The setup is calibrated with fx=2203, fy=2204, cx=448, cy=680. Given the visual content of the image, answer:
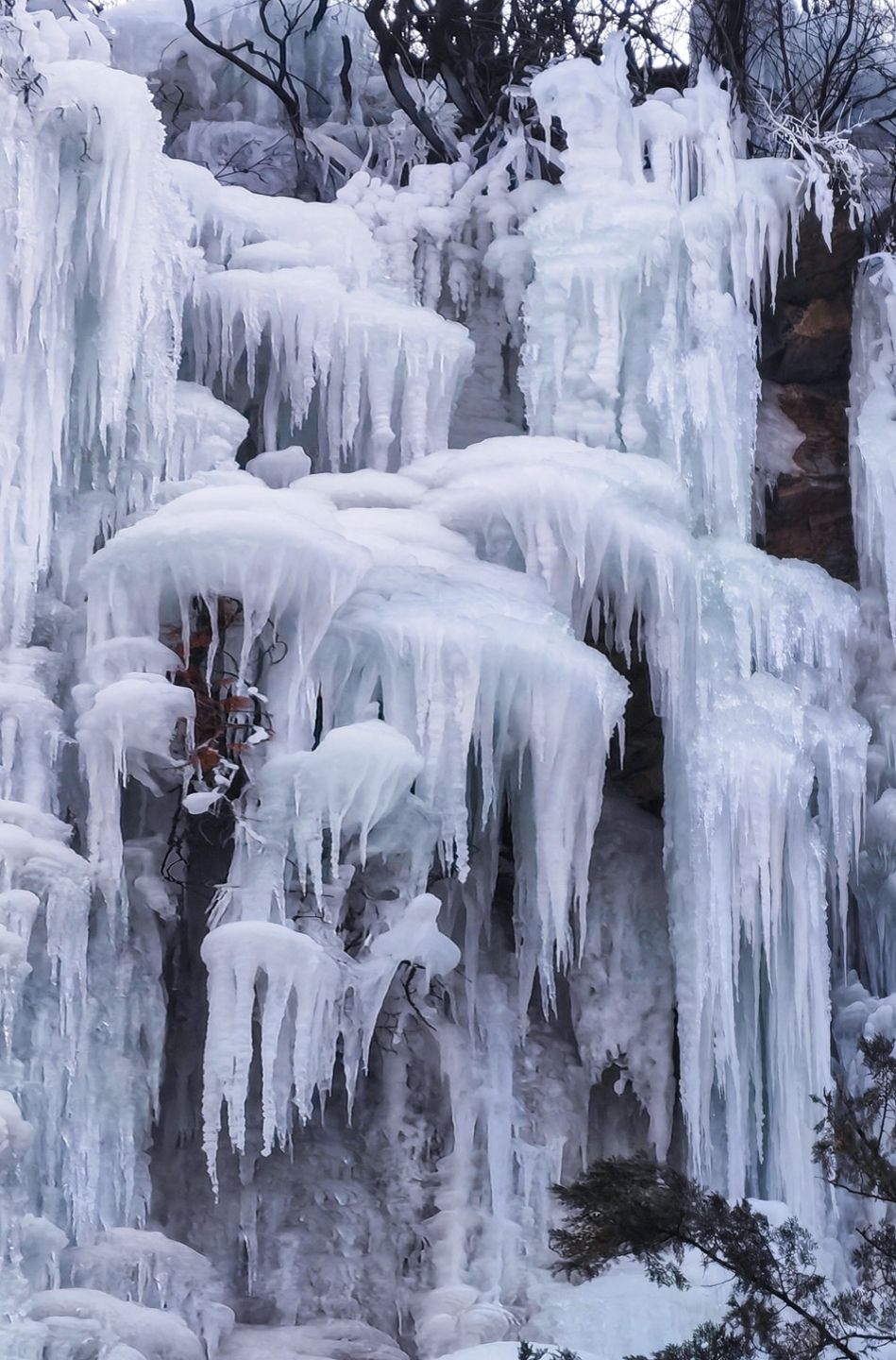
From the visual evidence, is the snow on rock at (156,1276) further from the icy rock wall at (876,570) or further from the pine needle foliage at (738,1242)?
the icy rock wall at (876,570)

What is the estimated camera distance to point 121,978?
9484mm

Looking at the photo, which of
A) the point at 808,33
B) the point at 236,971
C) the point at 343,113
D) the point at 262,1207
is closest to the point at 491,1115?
the point at 262,1207

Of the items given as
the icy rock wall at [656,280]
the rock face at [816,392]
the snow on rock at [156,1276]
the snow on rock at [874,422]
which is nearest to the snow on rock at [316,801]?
the snow on rock at [156,1276]

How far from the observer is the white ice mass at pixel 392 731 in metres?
9.31

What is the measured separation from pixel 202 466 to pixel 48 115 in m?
1.77

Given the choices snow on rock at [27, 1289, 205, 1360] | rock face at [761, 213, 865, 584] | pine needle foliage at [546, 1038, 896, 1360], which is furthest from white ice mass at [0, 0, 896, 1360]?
pine needle foliage at [546, 1038, 896, 1360]

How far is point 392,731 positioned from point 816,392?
4.23 m

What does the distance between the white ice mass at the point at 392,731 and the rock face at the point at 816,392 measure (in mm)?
218

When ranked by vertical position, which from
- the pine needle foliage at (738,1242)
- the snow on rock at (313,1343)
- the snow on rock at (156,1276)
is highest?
the pine needle foliage at (738,1242)

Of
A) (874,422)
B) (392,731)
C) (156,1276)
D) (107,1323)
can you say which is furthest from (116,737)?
(874,422)

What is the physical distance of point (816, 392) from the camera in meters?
12.4

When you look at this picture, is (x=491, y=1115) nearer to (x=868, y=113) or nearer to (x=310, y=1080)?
(x=310, y=1080)

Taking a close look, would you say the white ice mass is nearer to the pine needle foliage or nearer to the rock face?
the rock face

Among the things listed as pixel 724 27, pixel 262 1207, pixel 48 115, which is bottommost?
pixel 262 1207
